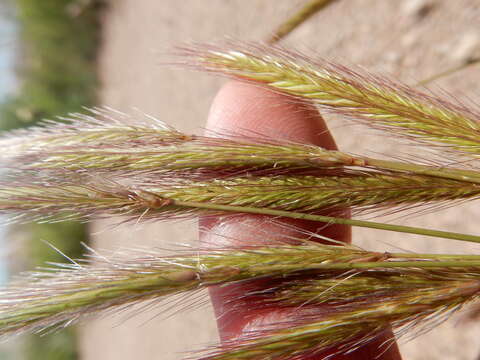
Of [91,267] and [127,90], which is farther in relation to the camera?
[127,90]

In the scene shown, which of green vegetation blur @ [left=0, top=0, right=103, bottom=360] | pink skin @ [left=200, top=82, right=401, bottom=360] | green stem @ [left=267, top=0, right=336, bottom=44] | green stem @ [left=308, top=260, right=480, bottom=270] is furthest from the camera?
green vegetation blur @ [left=0, top=0, right=103, bottom=360]

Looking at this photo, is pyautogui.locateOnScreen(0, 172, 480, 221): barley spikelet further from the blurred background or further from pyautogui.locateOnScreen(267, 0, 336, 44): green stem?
pyautogui.locateOnScreen(267, 0, 336, 44): green stem

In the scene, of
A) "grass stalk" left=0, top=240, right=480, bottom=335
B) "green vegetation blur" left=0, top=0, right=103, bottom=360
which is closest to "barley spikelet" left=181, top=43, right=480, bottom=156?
"grass stalk" left=0, top=240, right=480, bottom=335

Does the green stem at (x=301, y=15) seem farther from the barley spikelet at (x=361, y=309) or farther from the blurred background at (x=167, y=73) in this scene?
the barley spikelet at (x=361, y=309)

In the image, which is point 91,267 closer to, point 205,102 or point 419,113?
point 419,113

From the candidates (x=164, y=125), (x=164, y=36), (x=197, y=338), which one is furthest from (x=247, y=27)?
(x=164, y=125)

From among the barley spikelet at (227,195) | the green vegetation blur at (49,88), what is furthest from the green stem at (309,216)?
the green vegetation blur at (49,88)
